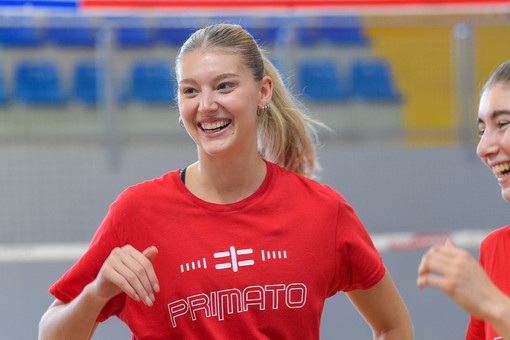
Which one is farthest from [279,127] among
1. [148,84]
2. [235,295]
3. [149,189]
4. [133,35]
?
[148,84]

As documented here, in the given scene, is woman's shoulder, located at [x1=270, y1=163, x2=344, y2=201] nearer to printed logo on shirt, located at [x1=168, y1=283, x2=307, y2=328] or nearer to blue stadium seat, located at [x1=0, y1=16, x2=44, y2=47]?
printed logo on shirt, located at [x1=168, y1=283, x2=307, y2=328]

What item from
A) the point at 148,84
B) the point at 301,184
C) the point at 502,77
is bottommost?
the point at 301,184

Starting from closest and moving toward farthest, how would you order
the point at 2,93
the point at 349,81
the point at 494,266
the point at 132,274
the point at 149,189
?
the point at 132,274, the point at 494,266, the point at 149,189, the point at 2,93, the point at 349,81

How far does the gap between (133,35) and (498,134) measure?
3.81m

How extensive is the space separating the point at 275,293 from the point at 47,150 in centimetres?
345

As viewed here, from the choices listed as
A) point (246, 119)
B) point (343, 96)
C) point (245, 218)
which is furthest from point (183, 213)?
point (343, 96)

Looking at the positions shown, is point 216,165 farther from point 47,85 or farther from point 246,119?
point 47,85

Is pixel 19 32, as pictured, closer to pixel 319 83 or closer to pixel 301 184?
pixel 319 83

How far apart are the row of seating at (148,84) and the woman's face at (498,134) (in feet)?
11.7

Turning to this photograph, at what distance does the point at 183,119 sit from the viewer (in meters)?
1.78

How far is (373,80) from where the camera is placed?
17.8ft

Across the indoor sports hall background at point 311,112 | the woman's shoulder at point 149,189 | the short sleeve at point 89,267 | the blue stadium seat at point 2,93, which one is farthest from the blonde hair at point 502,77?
the blue stadium seat at point 2,93

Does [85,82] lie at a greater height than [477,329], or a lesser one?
greater

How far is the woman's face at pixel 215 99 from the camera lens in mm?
1758
